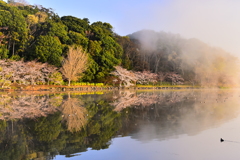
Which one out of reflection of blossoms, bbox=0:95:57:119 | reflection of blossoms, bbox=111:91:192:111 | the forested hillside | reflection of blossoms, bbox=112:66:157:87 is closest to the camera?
reflection of blossoms, bbox=0:95:57:119

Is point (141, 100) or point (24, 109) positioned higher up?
point (141, 100)

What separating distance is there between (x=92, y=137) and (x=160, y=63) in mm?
50841


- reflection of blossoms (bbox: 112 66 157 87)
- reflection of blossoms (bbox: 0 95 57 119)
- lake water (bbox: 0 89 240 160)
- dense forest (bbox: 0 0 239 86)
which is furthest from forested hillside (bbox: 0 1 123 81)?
lake water (bbox: 0 89 240 160)

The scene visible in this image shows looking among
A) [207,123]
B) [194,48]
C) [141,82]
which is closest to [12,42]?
[141,82]

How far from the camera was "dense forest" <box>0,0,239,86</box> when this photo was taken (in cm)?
3053

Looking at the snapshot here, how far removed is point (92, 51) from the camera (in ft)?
120

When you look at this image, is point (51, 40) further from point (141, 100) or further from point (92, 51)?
point (141, 100)

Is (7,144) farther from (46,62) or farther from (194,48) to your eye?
(194,48)

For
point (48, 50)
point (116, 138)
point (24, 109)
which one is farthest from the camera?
point (48, 50)

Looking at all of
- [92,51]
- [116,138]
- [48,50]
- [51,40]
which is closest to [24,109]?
[116,138]

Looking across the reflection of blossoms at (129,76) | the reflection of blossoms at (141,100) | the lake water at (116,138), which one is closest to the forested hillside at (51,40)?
the reflection of blossoms at (129,76)

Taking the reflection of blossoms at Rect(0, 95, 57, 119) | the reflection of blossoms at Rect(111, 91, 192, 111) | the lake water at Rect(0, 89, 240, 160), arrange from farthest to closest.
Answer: the reflection of blossoms at Rect(111, 91, 192, 111) → the reflection of blossoms at Rect(0, 95, 57, 119) → the lake water at Rect(0, 89, 240, 160)

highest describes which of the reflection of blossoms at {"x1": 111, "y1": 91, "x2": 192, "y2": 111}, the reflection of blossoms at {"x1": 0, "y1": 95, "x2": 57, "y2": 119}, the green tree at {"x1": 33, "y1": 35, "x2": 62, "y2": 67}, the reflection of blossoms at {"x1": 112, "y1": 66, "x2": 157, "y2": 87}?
the green tree at {"x1": 33, "y1": 35, "x2": 62, "y2": 67}

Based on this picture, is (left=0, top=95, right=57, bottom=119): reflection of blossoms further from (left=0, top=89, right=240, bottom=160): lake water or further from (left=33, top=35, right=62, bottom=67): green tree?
(left=33, top=35, right=62, bottom=67): green tree
